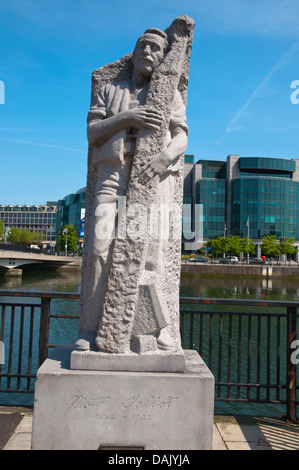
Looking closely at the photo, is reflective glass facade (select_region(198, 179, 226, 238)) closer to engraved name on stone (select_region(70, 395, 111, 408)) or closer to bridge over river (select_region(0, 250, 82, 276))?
bridge over river (select_region(0, 250, 82, 276))

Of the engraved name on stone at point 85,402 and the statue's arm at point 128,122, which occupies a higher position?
the statue's arm at point 128,122

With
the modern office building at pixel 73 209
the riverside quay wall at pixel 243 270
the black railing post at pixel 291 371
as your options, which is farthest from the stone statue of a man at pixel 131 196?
the modern office building at pixel 73 209

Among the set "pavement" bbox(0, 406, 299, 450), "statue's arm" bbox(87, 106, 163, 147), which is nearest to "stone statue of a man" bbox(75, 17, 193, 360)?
"statue's arm" bbox(87, 106, 163, 147)

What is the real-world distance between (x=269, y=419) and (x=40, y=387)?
2853mm

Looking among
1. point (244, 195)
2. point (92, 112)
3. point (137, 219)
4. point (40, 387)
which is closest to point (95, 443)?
point (40, 387)

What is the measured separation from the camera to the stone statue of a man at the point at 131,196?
3070 mm

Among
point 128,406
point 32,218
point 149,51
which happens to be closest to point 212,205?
point 149,51

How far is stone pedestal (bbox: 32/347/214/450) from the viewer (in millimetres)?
2775

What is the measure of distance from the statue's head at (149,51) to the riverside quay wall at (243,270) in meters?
41.9

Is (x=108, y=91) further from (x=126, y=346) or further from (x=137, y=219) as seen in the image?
(x=126, y=346)

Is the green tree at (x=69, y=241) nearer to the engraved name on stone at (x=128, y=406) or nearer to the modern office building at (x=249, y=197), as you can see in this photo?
the modern office building at (x=249, y=197)

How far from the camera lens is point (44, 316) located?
448 cm

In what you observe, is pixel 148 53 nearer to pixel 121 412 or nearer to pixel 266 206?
pixel 121 412

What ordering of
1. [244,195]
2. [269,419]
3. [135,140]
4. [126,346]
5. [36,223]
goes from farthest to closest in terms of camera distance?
[36,223]
[244,195]
[269,419]
[135,140]
[126,346]
